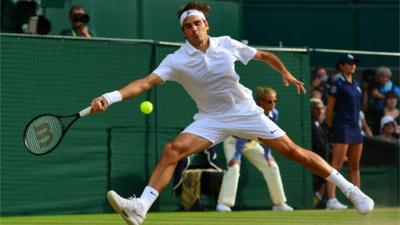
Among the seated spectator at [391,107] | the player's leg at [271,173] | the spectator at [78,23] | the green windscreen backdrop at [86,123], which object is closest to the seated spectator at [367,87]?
the seated spectator at [391,107]

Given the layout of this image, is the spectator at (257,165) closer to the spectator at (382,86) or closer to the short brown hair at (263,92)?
the short brown hair at (263,92)

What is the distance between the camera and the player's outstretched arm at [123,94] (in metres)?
8.73

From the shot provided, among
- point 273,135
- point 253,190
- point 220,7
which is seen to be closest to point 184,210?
point 253,190

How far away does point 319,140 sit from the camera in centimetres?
1599

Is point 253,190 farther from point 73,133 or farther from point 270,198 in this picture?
point 73,133

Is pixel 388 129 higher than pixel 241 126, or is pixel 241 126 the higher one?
pixel 241 126

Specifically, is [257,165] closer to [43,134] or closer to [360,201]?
[360,201]

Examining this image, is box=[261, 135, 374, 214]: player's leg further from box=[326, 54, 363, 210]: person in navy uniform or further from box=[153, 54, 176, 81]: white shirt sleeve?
box=[326, 54, 363, 210]: person in navy uniform

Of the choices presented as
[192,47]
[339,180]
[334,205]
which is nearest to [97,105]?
[192,47]

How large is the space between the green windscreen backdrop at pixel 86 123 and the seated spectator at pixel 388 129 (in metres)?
1.79

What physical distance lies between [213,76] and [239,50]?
41 centimetres

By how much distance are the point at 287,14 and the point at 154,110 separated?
8.66 m

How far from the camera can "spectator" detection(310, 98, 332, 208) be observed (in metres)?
16.0

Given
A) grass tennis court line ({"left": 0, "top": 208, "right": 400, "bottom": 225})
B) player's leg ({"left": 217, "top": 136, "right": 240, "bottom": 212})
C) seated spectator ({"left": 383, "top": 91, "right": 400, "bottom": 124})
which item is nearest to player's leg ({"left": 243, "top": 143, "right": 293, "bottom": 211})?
player's leg ({"left": 217, "top": 136, "right": 240, "bottom": 212})
